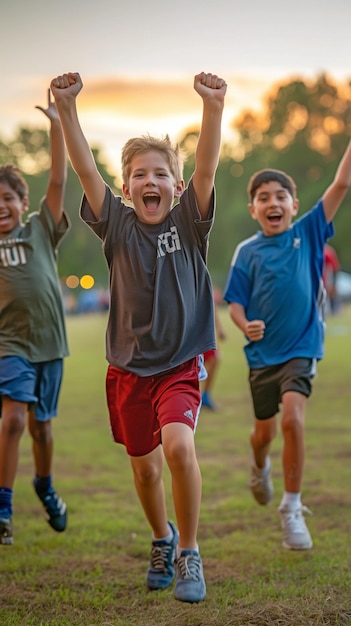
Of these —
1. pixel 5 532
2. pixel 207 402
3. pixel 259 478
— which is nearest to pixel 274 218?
pixel 259 478

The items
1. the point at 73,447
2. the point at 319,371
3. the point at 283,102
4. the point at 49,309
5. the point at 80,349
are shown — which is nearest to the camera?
the point at 49,309

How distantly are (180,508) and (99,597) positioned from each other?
67cm

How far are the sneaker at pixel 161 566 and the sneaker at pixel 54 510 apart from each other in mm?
1153

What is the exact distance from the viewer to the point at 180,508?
418cm

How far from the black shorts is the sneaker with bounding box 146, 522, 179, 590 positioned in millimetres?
1273

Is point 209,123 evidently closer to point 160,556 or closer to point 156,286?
point 156,286

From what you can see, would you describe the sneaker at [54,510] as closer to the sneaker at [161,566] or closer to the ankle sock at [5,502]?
the ankle sock at [5,502]

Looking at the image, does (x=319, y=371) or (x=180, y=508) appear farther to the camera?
(x=319, y=371)

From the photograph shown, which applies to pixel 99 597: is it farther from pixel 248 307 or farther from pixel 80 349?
pixel 80 349

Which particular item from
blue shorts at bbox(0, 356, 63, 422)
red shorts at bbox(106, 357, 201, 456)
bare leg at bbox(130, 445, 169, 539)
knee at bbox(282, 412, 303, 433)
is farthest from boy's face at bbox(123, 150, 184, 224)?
knee at bbox(282, 412, 303, 433)

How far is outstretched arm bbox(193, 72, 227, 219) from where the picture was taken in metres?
4.24

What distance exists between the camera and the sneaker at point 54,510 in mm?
5727

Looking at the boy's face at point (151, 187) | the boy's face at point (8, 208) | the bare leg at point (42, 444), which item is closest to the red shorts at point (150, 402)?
the boy's face at point (151, 187)

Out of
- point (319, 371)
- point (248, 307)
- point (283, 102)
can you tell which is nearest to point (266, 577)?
point (248, 307)
